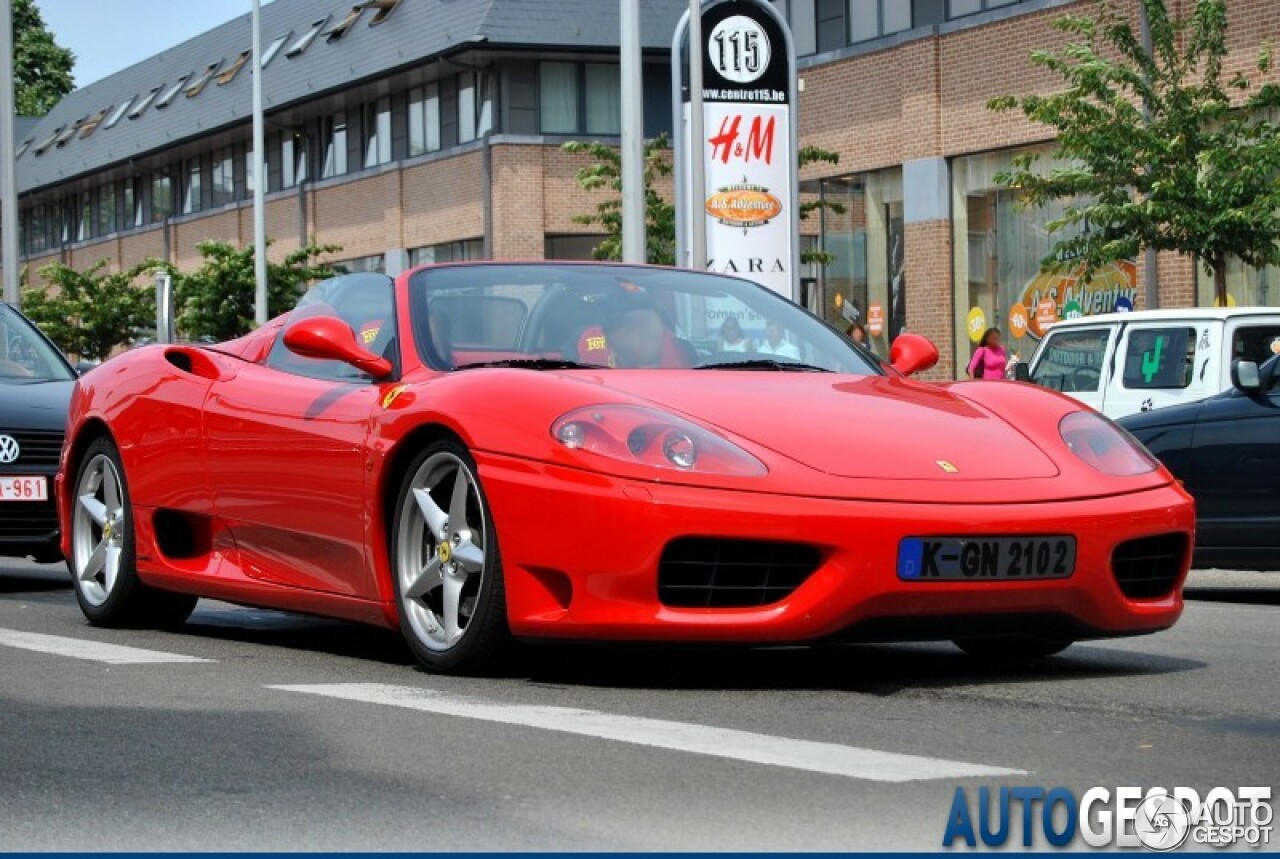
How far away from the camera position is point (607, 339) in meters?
7.30

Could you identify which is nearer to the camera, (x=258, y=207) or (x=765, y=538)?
(x=765, y=538)

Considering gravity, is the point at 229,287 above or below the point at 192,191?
below

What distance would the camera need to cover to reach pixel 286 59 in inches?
2212

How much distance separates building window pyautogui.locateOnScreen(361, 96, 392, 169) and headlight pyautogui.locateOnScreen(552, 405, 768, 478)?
45713mm

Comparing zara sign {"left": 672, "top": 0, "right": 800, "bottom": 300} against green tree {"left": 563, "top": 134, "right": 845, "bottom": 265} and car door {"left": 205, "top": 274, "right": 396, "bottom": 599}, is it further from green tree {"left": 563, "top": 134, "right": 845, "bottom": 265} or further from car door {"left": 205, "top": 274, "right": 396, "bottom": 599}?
car door {"left": 205, "top": 274, "right": 396, "bottom": 599}

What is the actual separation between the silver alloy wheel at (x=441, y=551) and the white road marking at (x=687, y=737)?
34 centimetres

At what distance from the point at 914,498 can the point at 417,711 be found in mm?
1395

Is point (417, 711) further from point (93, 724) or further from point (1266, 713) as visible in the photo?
point (1266, 713)

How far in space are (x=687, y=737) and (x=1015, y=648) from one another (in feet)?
7.30

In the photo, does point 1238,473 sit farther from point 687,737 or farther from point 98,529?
point 687,737

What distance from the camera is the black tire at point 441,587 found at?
647cm

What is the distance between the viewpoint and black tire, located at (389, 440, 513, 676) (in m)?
6.47

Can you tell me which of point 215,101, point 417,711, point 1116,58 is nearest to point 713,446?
→ point 417,711

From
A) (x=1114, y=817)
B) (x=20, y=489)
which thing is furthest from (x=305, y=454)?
(x=20, y=489)
